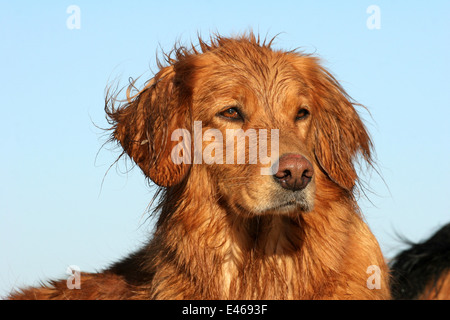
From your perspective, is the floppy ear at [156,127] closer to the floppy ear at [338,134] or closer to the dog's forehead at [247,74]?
the dog's forehead at [247,74]

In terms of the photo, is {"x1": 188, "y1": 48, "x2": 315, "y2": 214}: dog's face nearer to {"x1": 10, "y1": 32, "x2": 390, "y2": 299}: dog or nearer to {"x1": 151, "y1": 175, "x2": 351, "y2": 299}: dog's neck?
{"x1": 10, "y1": 32, "x2": 390, "y2": 299}: dog

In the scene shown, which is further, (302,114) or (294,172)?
(302,114)

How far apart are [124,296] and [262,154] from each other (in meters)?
2.29

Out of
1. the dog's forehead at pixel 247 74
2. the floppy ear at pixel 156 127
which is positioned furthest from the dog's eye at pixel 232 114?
the floppy ear at pixel 156 127

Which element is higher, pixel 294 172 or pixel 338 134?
pixel 338 134

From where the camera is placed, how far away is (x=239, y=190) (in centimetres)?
591

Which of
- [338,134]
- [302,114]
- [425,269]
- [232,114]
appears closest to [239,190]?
[232,114]

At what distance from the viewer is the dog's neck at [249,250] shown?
6203 millimetres

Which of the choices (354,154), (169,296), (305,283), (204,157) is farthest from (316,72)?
(169,296)

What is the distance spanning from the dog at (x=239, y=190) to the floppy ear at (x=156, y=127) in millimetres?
11

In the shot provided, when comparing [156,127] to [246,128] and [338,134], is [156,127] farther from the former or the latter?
[338,134]

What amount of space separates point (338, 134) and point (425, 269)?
258cm

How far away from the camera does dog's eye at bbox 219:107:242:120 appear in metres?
6.18

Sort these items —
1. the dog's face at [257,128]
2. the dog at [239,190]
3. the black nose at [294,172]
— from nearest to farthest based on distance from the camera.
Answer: the black nose at [294,172] < the dog's face at [257,128] < the dog at [239,190]
